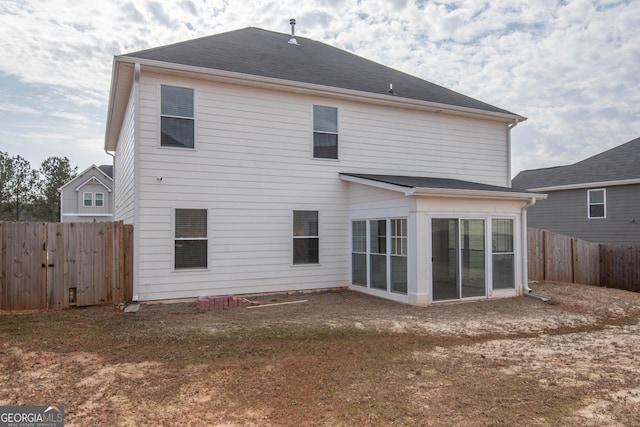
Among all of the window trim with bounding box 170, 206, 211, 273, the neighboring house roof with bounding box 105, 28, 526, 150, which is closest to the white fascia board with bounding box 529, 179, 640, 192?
the neighboring house roof with bounding box 105, 28, 526, 150

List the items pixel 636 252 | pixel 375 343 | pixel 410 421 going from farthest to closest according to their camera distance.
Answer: pixel 636 252 → pixel 375 343 → pixel 410 421

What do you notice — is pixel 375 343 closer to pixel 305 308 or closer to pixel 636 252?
pixel 305 308

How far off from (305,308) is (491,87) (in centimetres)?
1170

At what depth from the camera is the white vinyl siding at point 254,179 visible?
880 cm

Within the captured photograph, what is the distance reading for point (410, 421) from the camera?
3342mm

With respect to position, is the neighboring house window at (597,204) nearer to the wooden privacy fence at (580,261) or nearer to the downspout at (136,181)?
the wooden privacy fence at (580,261)

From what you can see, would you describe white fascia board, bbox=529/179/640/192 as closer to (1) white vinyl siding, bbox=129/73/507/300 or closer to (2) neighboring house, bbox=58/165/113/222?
(1) white vinyl siding, bbox=129/73/507/300


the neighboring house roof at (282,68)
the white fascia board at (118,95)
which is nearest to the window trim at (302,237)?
the neighboring house roof at (282,68)

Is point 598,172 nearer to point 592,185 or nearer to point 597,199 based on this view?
point 592,185

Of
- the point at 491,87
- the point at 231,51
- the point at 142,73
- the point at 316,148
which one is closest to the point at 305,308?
the point at 316,148

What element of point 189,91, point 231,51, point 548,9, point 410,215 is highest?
point 548,9

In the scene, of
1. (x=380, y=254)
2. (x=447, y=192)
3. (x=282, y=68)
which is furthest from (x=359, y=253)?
(x=282, y=68)

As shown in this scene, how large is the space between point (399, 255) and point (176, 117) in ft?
19.4

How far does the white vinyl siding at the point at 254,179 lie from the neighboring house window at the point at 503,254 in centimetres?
274
